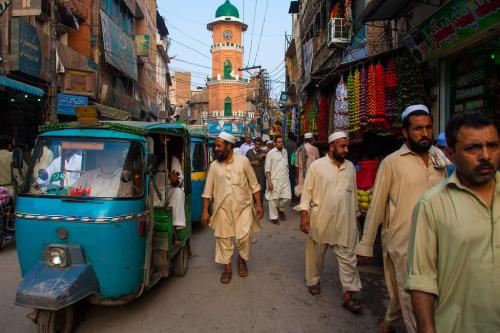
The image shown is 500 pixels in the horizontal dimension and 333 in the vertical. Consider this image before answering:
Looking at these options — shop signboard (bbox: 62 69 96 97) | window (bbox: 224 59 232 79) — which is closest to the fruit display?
shop signboard (bbox: 62 69 96 97)

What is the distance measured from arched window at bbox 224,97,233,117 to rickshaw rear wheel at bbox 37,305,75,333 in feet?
187

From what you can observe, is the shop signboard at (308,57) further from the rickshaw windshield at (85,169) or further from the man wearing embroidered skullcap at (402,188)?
the man wearing embroidered skullcap at (402,188)

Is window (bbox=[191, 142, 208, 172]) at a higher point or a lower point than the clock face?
lower

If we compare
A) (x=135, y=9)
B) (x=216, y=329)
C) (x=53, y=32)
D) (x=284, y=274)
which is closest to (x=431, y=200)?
(x=216, y=329)

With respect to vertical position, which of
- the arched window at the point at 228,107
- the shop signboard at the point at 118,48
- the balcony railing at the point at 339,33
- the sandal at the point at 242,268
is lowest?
the sandal at the point at 242,268

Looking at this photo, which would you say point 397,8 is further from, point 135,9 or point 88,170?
point 135,9

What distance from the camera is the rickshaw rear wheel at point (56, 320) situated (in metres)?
3.32

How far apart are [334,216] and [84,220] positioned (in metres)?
2.52

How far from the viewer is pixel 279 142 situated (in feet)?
29.5

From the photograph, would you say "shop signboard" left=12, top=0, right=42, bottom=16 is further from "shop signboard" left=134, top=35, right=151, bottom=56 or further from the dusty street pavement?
"shop signboard" left=134, top=35, right=151, bottom=56

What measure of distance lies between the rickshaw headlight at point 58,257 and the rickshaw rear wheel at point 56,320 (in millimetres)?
387

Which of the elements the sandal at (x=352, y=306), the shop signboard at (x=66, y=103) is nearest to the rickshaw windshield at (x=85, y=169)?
the sandal at (x=352, y=306)

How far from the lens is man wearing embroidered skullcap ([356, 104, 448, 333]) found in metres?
3.00

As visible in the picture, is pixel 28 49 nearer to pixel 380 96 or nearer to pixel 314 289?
pixel 380 96
